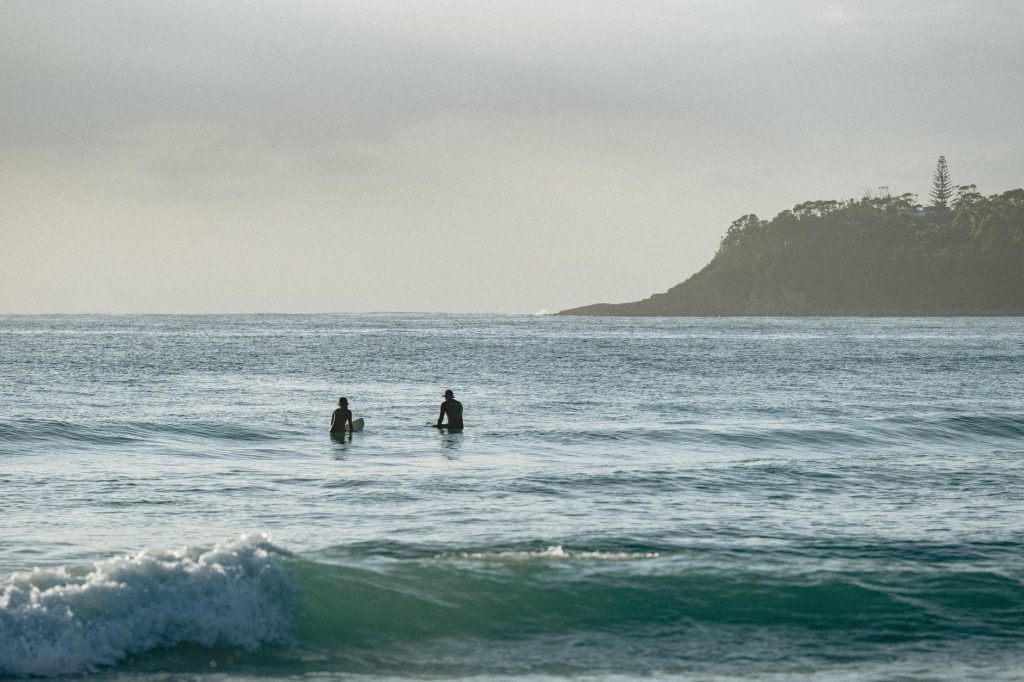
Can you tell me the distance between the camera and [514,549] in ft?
48.6

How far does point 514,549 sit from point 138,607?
5219mm

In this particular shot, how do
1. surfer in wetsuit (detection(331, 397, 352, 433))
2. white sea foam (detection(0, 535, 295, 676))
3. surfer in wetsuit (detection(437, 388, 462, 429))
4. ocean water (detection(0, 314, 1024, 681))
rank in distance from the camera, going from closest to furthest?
white sea foam (detection(0, 535, 295, 676)) → ocean water (detection(0, 314, 1024, 681)) → surfer in wetsuit (detection(331, 397, 352, 433)) → surfer in wetsuit (detection(437, 388, 462, 429))

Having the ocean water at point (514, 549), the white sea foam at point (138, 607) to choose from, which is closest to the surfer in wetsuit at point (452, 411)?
the ocean water at point (514, 549)

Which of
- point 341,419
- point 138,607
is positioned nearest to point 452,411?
point 341,419

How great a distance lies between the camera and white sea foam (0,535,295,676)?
10.4 metres

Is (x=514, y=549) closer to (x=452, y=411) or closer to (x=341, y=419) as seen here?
(x=341, y=419)

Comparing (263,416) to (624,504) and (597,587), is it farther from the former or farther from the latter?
(597,587)

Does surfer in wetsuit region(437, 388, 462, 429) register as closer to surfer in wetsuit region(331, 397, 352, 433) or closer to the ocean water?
the ocean water

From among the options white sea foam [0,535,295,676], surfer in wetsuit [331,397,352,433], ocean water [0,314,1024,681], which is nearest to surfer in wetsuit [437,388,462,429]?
ocean water [0,314,1024,681]

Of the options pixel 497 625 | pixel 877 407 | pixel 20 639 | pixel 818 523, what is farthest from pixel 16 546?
pixel 877 407

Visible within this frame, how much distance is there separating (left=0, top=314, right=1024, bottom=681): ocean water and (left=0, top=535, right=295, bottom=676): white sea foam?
25mm

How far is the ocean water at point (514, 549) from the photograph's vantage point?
10938 mm

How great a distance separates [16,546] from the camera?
14.6 meters

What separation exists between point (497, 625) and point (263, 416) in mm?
26345
